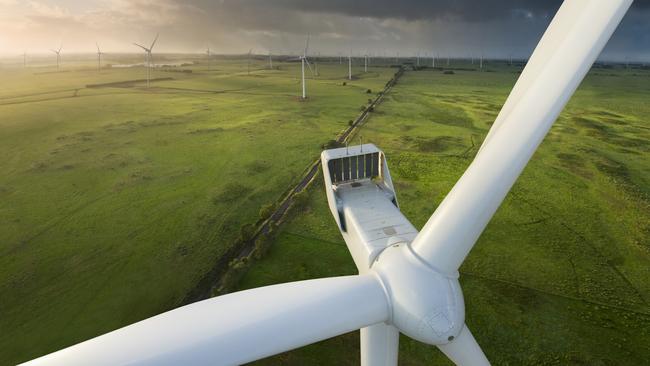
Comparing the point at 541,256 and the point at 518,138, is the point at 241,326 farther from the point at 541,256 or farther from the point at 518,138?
the point at 541,256

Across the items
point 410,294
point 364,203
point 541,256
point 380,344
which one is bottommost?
point 541,256

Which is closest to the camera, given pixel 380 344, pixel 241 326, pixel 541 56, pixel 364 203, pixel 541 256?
pixel 241 326

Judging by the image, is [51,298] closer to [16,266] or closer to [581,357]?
[16,266]

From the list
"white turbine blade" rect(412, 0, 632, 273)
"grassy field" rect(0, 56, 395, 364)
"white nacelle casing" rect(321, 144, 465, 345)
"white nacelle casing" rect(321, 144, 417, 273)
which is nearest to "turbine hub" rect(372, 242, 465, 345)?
"white nacelle casing" rect(321, 144, 465, 345)

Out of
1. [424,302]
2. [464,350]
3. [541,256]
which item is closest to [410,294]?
[424,302]

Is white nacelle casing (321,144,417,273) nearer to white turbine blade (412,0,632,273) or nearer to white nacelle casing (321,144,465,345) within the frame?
white nacelle casing (321,144,465,345)

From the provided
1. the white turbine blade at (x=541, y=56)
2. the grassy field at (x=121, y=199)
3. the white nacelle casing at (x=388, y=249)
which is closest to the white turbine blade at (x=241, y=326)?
the white nacelle casing at (x=388, y=249)
